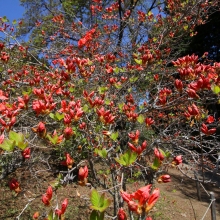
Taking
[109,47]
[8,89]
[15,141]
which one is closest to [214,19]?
[109,47]

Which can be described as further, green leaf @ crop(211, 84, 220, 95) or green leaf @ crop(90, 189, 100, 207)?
green leaf @ crop(211, 84, 220, 95)

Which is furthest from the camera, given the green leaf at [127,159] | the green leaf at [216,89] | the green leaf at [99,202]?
the green leaf at [216,89]

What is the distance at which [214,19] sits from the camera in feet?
32.7

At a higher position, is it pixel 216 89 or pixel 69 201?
pixel 216 89

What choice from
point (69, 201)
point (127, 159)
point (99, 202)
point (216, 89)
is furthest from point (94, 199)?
point (69, 201)

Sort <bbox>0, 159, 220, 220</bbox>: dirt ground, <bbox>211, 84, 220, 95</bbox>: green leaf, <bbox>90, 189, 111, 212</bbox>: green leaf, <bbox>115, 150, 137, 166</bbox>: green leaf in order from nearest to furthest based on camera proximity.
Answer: <bbox>90, 189, 111, 212</bbox>: green leaf < <bbox>115, 150, 137, 166</bbox>: green leaf < <bbox>211, 84, 220, 95</bbox>: green leaf < <bbox>0, 159, 220, 220</bbox>: dirt ground

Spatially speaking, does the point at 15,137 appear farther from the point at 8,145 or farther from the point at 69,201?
the point at 69,201

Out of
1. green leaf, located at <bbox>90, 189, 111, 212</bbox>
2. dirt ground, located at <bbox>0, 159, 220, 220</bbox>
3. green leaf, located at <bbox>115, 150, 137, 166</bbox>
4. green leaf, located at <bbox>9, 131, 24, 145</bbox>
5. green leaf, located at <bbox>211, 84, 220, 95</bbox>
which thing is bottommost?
dirt ground, located at <bbox>0, 159, 220, 220</bbox>

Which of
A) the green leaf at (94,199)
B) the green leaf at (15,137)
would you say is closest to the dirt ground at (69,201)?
the green leaf at (15,137)

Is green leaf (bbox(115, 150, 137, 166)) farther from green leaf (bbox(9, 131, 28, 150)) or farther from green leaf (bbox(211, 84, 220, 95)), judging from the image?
green leaf (bbox(211, 84, 220, 95))

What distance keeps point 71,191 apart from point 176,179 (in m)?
3.71

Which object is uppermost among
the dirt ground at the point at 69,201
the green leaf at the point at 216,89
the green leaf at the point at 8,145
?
the green leaf at the point at 216,89

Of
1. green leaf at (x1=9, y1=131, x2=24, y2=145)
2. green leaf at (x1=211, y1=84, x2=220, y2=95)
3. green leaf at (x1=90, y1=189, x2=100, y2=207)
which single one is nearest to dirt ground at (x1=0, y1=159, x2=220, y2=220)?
green leaf at (x1=9, y1=131, x2=24, y2=145)

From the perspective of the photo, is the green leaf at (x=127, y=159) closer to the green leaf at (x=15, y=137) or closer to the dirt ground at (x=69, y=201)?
the green leaf at (x=15, y=137)
